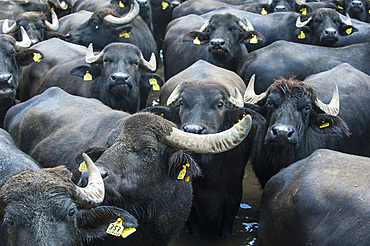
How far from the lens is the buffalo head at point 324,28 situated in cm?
969

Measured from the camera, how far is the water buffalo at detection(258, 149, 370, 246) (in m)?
3.59

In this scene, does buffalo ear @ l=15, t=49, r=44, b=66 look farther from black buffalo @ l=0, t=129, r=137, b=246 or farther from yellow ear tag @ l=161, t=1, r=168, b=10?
yellow ear tag @ l=161, t=1, r=168, b=10

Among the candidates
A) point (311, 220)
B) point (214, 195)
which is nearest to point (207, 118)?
point (214, 195)

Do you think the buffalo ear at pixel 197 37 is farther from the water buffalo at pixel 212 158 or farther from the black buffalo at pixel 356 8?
the black buffalo at pixel 356 8

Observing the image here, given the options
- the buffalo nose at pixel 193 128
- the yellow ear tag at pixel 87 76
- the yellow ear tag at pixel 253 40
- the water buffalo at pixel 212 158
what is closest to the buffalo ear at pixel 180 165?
the buffalo nose at pixel 193 128

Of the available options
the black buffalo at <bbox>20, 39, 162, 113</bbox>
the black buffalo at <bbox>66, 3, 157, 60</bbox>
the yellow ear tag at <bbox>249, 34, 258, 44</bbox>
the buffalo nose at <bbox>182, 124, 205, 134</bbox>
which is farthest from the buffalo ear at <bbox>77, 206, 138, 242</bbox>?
the black buffalo at <bbox>66, 3, 157, 60</bbox>

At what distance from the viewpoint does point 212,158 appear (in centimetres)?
569

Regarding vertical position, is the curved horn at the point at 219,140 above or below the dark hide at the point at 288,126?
above

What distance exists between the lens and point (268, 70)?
8227 mm

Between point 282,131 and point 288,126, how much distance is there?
0.11 meters

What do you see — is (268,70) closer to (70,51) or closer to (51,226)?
(70,51)

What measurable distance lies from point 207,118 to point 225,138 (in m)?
1.45

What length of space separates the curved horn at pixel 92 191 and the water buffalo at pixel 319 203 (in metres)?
1.64

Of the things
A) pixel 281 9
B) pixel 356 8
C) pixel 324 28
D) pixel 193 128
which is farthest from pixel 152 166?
pixel 356 8
